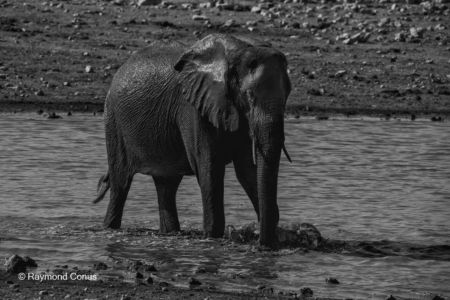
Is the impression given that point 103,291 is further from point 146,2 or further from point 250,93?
point 146,2


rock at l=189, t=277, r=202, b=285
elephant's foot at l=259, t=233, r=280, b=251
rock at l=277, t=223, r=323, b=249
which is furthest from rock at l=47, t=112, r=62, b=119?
rock at l=189, t=277, r=202, b=285

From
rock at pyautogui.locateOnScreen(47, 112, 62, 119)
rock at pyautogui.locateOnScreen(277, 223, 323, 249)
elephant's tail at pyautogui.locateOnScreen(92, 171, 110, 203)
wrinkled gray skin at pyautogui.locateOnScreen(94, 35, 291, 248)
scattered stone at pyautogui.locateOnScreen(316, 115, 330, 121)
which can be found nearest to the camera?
wrinkled gray skin at pyautogui.locateOnScreen(94, 35, 291, 248)

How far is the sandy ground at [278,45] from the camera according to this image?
22.2 m

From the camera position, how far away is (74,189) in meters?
15.8

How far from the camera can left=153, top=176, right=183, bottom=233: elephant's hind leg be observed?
44.3 feet

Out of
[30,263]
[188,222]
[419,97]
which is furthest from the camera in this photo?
[419,97]

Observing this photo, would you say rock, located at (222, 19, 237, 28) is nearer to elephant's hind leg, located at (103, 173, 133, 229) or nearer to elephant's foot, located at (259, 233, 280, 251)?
elephant's hind leg, located at (103, 173, 133, 229)

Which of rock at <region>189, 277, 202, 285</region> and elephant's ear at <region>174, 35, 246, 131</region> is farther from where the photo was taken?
elephant's ear at <region>174, 35, 246, 131</region>

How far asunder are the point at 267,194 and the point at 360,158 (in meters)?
6.64

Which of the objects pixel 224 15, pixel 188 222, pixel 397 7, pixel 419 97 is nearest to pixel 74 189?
pixel 188 222

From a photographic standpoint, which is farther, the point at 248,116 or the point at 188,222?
the point at 188,222

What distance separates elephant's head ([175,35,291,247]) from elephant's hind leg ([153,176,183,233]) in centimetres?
127

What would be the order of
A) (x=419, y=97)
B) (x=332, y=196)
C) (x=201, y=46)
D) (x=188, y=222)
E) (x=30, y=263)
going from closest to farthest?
(x=30, y=263) < (x=201, y=46) < (x=188, y=222) < (x=332, y=196) < (x=419, y=97)

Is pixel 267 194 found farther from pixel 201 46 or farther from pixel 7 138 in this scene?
pixel 7 138
